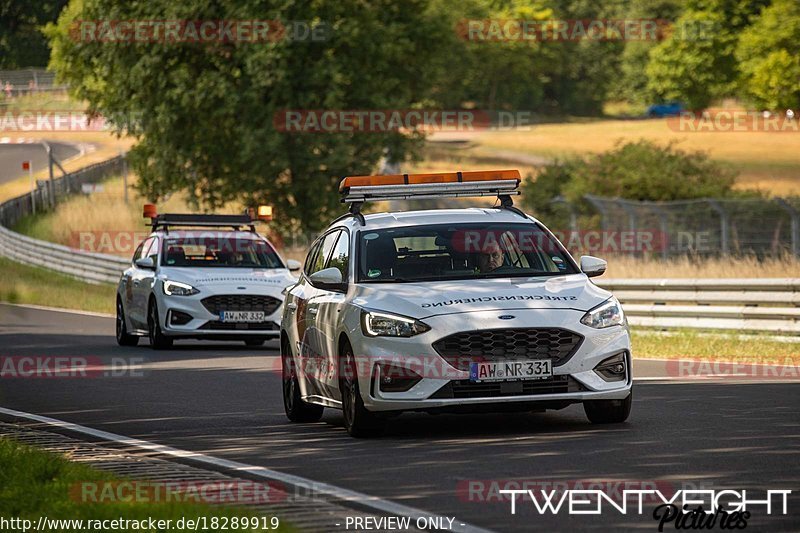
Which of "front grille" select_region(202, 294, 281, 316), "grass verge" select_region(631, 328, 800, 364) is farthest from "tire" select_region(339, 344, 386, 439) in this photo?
"front grille" select_region(202, 294, 281, 316)

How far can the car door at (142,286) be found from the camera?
22.7m

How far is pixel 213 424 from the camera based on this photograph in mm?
12695

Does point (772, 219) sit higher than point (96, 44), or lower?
lower

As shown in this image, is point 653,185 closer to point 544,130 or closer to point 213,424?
point 213,424

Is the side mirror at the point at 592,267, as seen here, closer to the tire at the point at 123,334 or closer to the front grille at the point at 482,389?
the front grille at the point at 482,389

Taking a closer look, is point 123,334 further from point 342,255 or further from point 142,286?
point 342,255

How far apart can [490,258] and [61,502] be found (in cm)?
480

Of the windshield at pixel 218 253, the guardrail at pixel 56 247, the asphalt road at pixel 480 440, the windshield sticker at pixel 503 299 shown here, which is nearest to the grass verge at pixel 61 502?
the asphalt road at pixel 480 440

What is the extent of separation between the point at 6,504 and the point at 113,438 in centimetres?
369

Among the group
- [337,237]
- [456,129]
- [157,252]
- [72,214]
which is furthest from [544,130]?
[337,237]

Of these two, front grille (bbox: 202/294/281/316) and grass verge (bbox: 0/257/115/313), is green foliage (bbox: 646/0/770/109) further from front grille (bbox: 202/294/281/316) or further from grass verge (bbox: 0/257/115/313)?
front grille (bbox: 202/294/281/316)

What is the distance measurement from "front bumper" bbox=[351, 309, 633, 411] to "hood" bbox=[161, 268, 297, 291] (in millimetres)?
11066

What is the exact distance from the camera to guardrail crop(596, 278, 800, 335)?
2023 cm

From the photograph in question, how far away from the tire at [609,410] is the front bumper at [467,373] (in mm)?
306
